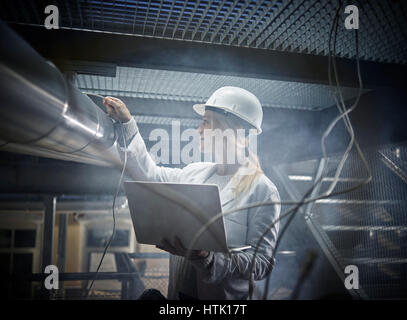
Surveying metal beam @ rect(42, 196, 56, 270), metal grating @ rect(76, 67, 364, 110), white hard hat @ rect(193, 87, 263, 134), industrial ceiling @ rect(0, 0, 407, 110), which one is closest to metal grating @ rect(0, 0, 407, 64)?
→ industrial ceiling @ rect(0, 0, 407, 110)

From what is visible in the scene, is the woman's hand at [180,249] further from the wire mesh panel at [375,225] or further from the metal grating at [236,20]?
the wire mesh panel at [375,225]

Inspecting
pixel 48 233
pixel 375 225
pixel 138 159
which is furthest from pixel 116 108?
pixel 48 233

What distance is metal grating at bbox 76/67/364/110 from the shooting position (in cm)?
176

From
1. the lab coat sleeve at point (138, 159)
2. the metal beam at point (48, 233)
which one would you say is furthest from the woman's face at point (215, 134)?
the metal beam at point (48, 233)

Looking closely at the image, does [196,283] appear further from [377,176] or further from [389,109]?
[389,109]

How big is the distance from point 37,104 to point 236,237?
0.99 metres

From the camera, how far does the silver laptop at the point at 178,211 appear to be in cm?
95

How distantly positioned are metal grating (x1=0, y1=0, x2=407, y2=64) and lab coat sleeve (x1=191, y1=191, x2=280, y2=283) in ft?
2.52

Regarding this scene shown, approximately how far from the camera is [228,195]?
1465 millimetres

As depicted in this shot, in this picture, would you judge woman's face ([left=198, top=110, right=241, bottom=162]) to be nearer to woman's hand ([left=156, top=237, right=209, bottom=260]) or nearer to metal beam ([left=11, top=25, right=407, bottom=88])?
metal beam ([left=11, top=25, right=407, bottom=88])

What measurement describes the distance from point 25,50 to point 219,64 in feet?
2.78

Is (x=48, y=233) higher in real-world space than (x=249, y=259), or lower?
lower

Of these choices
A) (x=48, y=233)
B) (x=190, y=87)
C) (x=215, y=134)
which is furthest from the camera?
(x=48, y=233)

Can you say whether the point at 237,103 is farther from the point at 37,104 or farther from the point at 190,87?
the point at 37,104
